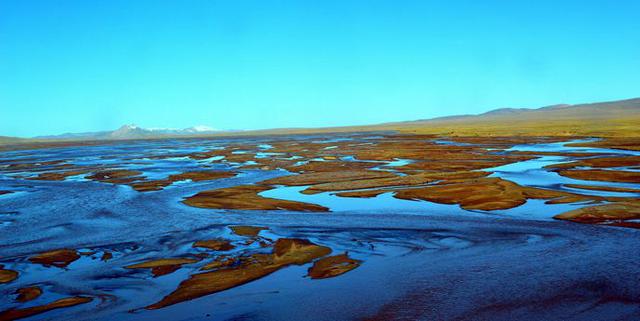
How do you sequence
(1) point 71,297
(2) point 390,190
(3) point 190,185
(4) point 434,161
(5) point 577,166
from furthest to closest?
(4) point 434,161 < (5) point 577,166 < (3) point 190,185 < (2) point 390,190 < (1) point 71,297

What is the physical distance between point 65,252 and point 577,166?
2555cm

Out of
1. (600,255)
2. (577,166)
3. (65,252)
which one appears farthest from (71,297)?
(577,166)

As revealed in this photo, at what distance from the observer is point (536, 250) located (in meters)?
12.5

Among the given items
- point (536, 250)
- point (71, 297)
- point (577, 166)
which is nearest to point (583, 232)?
point (536, 250)

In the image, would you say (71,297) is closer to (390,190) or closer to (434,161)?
(390,190)

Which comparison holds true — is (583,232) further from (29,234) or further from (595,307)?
(29,234)

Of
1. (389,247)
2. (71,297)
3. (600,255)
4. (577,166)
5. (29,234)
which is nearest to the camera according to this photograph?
(71,297)

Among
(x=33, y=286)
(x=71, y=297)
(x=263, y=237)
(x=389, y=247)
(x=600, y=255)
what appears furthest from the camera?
(x=263, y=237)

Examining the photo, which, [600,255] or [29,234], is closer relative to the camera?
[600,255]

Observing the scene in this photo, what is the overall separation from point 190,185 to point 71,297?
17.7 meters

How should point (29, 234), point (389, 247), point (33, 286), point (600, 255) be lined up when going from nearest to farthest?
point (33, 286), point (600, 255), point (389, 247), point (29, 234)

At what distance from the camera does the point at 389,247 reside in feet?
43.8

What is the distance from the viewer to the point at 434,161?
35625 millimetres

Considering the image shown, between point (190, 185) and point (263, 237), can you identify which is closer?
point (263, 237)
